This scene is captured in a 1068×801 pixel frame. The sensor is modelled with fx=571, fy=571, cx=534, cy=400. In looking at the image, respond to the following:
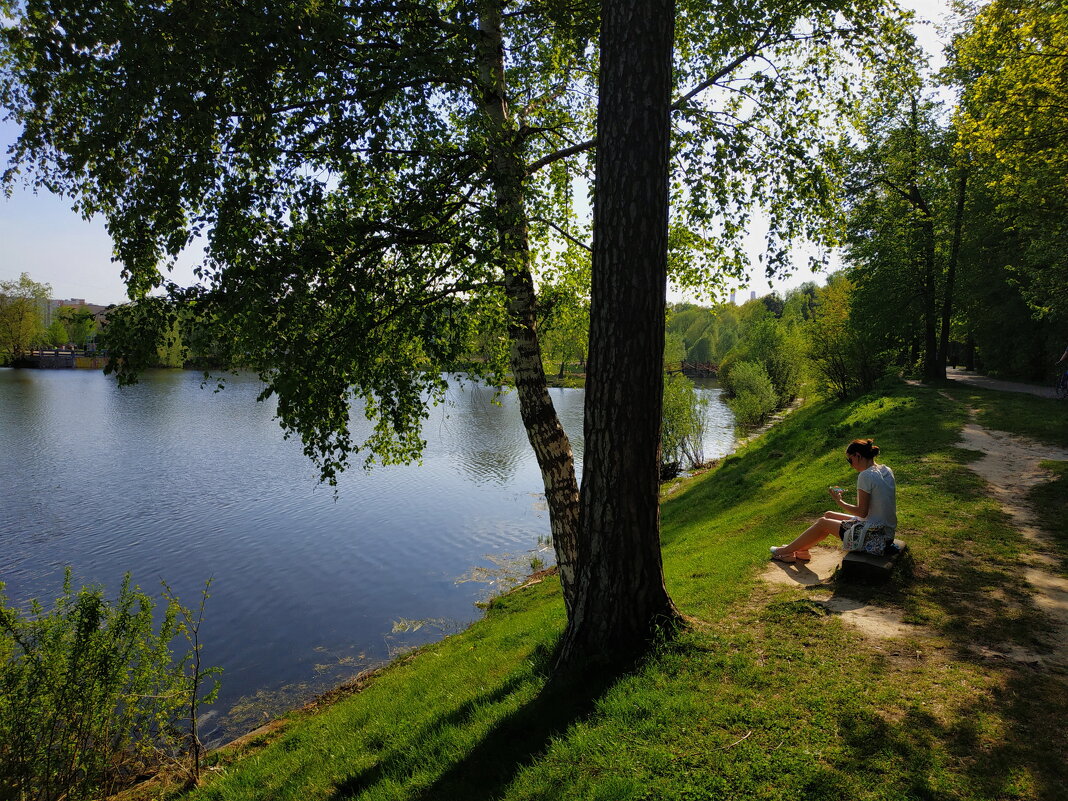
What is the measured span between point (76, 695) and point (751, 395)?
3606 centimetres

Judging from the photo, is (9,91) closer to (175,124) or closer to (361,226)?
(175,124)

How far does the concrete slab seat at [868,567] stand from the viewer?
6.17 metres

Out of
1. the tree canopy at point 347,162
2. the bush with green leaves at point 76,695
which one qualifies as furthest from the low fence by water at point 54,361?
the tree canopy at point 347,162

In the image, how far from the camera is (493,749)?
14.7 ft

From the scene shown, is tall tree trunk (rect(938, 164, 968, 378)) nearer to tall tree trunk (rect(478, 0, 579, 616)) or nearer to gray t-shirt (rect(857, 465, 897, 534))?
gray t-shirt (rect(857, 465, 897, 534))

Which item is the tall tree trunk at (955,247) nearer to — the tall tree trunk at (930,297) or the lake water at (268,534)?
the tall tree trunk at (930,297)

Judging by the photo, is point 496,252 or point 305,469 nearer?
point 496,252

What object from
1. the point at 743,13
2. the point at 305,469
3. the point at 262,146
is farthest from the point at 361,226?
the point at 305,469

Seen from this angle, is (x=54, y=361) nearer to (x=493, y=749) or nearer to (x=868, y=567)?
(x=493, y=749)

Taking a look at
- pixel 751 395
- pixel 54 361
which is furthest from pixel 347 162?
pixel 54 361

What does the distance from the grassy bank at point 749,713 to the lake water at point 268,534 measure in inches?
126

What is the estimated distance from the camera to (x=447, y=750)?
4766 millimetres

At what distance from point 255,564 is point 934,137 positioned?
2986cm

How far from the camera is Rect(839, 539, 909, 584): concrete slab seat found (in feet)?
20.2
